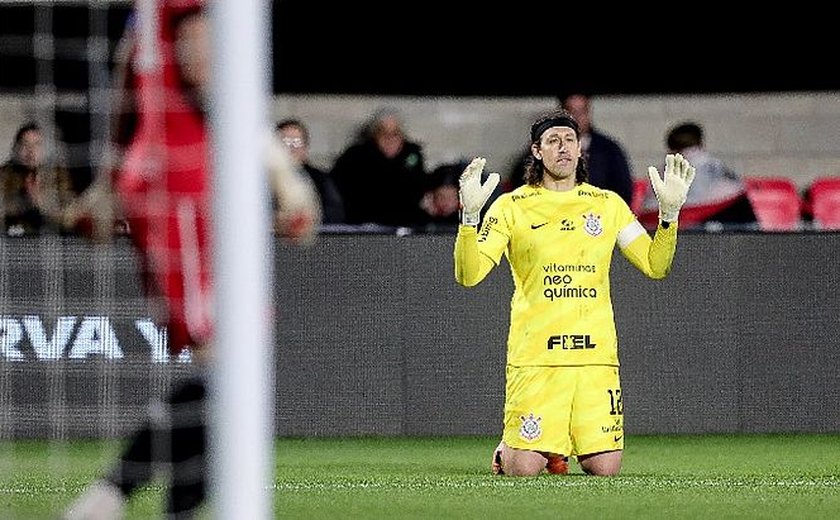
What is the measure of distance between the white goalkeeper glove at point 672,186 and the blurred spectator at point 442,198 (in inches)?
168

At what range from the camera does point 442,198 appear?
45.0 feet

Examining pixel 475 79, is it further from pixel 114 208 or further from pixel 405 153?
pixel 114 208

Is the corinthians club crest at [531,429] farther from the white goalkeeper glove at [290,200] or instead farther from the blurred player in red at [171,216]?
the white goalkeeper glove at [290,200]

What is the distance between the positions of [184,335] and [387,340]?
20.9 feet

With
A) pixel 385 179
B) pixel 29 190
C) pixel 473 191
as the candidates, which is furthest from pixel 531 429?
pixel 385 179

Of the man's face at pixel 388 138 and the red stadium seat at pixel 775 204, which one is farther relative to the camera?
the red stadium seat at pixel 775 204

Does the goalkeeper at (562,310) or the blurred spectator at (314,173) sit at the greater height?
the blurred spectator at (314,173)

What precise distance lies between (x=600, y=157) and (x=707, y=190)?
80 cm

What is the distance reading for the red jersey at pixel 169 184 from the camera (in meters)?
5.60

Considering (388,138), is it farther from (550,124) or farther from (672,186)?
(672,186)

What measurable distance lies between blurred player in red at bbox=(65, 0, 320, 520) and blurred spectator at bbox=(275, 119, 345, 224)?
268 inches

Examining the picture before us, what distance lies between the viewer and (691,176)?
9.24 m

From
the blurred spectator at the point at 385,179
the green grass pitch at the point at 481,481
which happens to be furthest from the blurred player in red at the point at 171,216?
the blurred spectator at the point at 385,179

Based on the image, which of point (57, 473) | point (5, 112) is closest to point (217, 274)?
point (57, 473)
